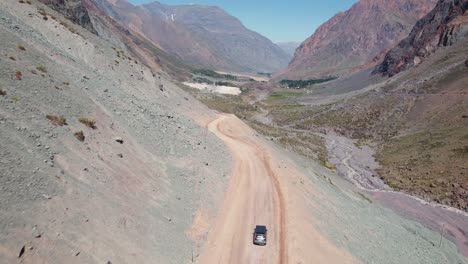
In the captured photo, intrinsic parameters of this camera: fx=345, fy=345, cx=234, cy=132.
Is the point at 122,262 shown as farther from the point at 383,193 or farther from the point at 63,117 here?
the point at 383,193

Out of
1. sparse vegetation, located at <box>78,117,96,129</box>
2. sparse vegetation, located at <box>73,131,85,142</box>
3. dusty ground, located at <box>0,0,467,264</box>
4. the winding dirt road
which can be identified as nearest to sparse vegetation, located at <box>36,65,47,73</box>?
dusty ground, located at <box>0,0,467,264</box>

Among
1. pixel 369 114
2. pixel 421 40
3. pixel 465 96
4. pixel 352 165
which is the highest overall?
pixel 421 40

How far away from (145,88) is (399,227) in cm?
3292

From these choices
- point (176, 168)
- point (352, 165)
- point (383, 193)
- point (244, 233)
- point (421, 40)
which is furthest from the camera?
point (421, 40)

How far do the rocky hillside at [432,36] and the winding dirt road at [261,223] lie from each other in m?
142

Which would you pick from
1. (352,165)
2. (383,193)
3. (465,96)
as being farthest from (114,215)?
(465,96)

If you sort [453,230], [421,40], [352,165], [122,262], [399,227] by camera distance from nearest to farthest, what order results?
[122,262]
[399,227]
[453,230]
[352,165]
[421,40]

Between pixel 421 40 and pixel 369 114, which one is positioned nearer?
pixel 369 114

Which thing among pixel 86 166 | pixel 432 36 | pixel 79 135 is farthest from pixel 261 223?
pixel 432 36

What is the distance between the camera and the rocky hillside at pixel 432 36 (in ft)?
469

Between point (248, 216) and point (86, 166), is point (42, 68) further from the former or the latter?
point (248, 216)

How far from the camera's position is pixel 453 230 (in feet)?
156

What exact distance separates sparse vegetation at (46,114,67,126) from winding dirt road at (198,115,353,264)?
36.3 ft

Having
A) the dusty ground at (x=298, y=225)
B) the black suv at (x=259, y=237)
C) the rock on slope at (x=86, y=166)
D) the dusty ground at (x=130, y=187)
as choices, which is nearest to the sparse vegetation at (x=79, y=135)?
the rock on slope at (x=86, y=166)
